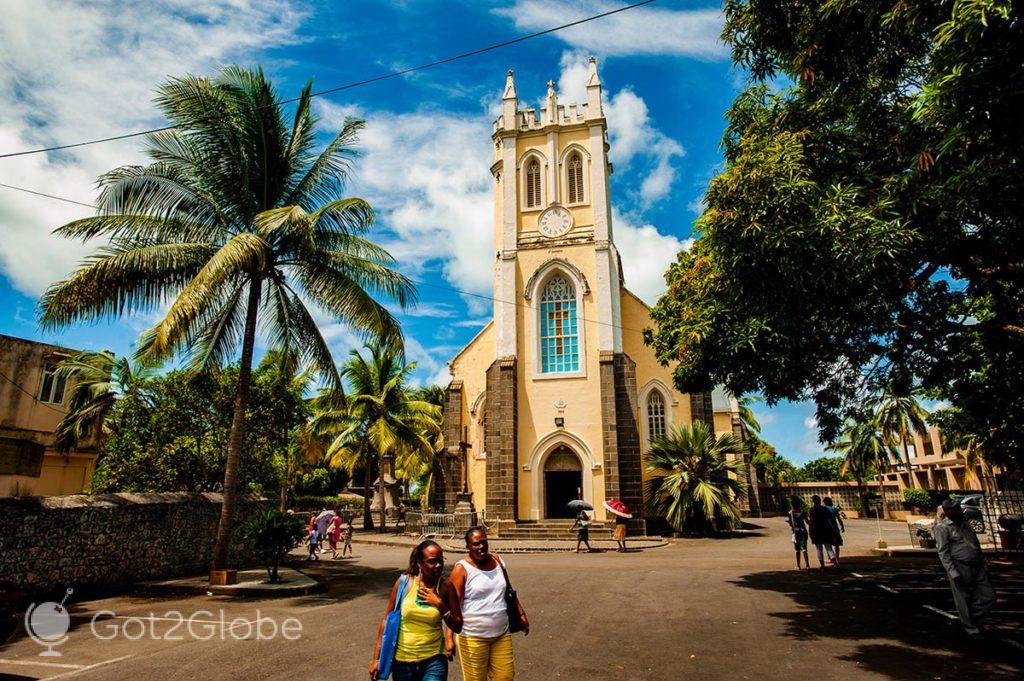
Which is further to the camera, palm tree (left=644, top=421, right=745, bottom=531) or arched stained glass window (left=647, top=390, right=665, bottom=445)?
arched stained glass window (left=647, top=390, right=665, bottom=445)

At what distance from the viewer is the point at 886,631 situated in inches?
282

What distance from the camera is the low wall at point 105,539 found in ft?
31.1

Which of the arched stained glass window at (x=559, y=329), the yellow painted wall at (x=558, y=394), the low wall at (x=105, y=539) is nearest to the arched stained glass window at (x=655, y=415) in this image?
the yellow painted wall at (x=558, y=394)

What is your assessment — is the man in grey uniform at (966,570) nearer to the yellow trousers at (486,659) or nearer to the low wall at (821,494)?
the yellow trousers at (486,659)

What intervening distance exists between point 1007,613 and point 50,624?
13.0 meters

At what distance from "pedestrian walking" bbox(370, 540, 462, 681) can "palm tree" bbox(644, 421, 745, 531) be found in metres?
19.0

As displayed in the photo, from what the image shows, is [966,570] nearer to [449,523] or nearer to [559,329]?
[449,523]

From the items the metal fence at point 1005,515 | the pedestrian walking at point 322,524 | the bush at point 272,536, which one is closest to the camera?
the bush at point 272,536

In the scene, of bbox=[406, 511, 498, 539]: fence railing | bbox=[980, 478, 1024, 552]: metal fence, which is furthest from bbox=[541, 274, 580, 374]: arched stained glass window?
bbox=[980, 478, 1024, 552]: metal fence

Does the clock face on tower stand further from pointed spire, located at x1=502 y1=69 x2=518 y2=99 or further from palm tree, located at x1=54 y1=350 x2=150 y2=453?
palm tree, located at x1=54 y1=350 x2=150 y2=453

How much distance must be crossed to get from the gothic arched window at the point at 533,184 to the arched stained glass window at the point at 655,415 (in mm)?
10029

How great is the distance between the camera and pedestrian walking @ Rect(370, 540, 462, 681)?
3.87 m

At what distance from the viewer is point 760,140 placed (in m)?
8.80

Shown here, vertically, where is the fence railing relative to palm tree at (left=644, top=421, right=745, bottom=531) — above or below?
below
